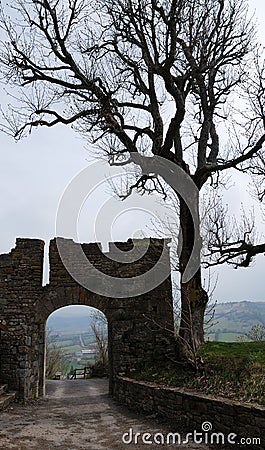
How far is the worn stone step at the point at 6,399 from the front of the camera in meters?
9.07

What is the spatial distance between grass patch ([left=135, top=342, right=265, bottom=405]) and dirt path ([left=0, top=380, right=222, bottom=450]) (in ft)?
Result: 3.03

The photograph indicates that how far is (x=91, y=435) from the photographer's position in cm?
691

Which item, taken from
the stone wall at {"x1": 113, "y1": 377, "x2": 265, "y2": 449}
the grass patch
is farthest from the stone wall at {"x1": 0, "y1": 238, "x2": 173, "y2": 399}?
the stone wall at {"x1": 113, "y1": 377, "x2": 265, "y2": 449}

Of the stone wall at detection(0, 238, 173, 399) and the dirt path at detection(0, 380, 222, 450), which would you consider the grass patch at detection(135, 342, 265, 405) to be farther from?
the stone wall at detection(0, 238, 173, 399)

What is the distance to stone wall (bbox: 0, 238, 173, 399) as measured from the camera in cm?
1105

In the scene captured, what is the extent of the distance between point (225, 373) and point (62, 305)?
5.36 m

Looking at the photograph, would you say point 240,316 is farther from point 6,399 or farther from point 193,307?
point 6,399

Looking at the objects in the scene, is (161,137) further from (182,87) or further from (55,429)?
(55,429)

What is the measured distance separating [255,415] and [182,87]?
24.7 feet

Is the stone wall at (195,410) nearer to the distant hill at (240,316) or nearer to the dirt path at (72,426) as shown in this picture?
the dirt path at (72,426)

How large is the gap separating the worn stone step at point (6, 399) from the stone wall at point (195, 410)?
2739 millimetres

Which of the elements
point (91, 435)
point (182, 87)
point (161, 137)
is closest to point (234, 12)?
point (182, 87)

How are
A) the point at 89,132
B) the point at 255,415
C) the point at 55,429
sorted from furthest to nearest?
the point at 89,132 < the point at 55,429 < the point at 255,415

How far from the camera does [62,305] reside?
11516 millimetres
